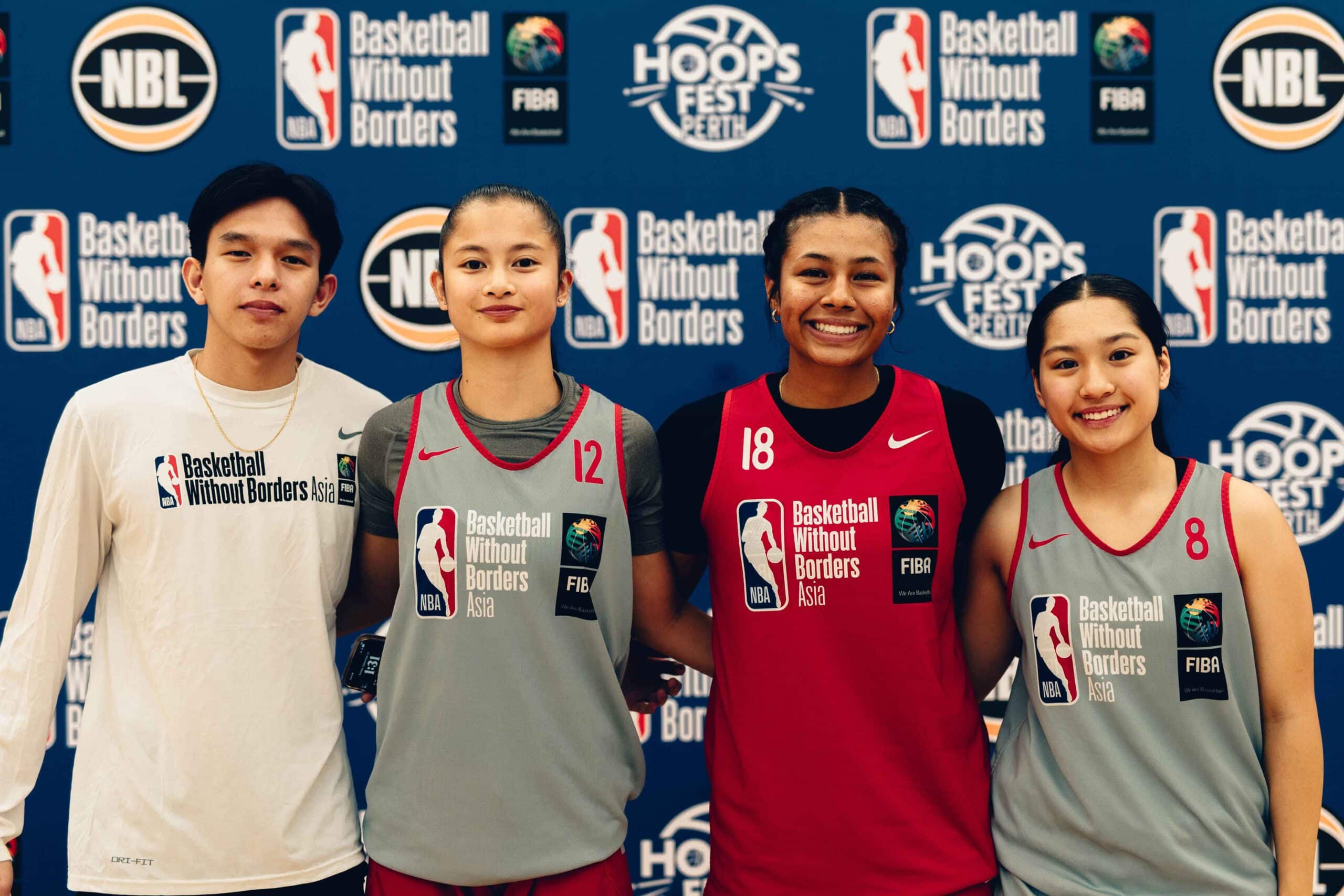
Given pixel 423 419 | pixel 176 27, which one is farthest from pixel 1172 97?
pixel 176 27

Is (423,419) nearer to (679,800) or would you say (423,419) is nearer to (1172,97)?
(679,800)

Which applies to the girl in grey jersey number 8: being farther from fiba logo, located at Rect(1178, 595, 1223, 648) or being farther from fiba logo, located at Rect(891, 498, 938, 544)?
fiba logo, located at Rect(891, 498, 938, 544)

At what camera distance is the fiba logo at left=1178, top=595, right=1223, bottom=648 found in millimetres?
1575

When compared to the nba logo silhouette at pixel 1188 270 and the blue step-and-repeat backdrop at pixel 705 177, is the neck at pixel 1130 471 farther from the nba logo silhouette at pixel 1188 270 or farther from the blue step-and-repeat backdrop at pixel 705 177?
the nba logo silhouette at pixel 1188 270

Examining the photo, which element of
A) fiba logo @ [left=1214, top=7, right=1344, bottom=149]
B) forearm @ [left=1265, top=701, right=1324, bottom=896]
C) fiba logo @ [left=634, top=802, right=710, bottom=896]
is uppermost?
fiba logo @ [left=1214, top=7, right=1344, bottom=149]

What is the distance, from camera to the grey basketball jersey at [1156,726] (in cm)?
156

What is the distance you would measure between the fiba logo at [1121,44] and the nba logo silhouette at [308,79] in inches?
70.9

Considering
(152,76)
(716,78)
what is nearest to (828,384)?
(716,78)

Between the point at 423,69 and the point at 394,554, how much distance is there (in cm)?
125

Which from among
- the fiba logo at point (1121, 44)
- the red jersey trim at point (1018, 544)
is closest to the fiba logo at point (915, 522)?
the red jersey trim at point (1018, 544)

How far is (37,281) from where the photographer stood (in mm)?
2490

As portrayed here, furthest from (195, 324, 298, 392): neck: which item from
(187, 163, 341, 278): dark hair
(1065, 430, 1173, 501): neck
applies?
(1065, 430, 1173, 501): neck

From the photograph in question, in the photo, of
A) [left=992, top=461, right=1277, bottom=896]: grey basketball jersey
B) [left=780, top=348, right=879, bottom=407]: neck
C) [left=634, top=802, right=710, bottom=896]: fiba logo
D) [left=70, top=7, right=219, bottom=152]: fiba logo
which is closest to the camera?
[left=992, top=461, right=1277, bottom=896]: grey basketball jersey

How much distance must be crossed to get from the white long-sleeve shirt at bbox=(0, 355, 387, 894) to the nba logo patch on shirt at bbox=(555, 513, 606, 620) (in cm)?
42
